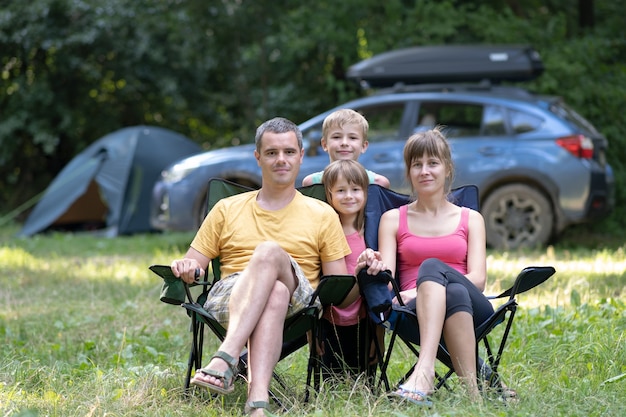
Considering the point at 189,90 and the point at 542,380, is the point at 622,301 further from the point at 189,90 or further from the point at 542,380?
the point at 189,90

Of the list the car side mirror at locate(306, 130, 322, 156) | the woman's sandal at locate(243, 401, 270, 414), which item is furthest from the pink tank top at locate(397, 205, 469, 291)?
the car side mirror at locate(306, 130, 322, 156)

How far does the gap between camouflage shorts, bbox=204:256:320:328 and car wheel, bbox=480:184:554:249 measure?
16.6 ft

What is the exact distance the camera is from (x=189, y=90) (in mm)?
14484

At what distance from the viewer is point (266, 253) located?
3.43m

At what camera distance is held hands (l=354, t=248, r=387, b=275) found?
3432 millimetres

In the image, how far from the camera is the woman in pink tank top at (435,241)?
136 inches

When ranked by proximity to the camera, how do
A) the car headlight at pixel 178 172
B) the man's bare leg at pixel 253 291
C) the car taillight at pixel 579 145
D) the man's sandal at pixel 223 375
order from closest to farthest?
the man's sandal at pixel 223 375 → the man's bare leg at pixel 253 291 → the car taillight at pixel 579 145 → the car headlight at pixel 178 172

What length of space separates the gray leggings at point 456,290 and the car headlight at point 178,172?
18.6 feet

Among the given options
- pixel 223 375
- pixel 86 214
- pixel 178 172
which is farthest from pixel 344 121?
pixel 86 214

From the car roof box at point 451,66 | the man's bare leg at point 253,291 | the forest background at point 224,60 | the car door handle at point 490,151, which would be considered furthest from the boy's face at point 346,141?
the forest background at point 224,60

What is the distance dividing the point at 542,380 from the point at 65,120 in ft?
37.0

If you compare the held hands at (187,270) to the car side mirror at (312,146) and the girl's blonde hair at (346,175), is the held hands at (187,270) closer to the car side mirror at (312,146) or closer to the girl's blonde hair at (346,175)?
the girl's blonde hair at (346,175)

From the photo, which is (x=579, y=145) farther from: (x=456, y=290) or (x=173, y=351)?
(x=456, y=290)

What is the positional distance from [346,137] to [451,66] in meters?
5.02
